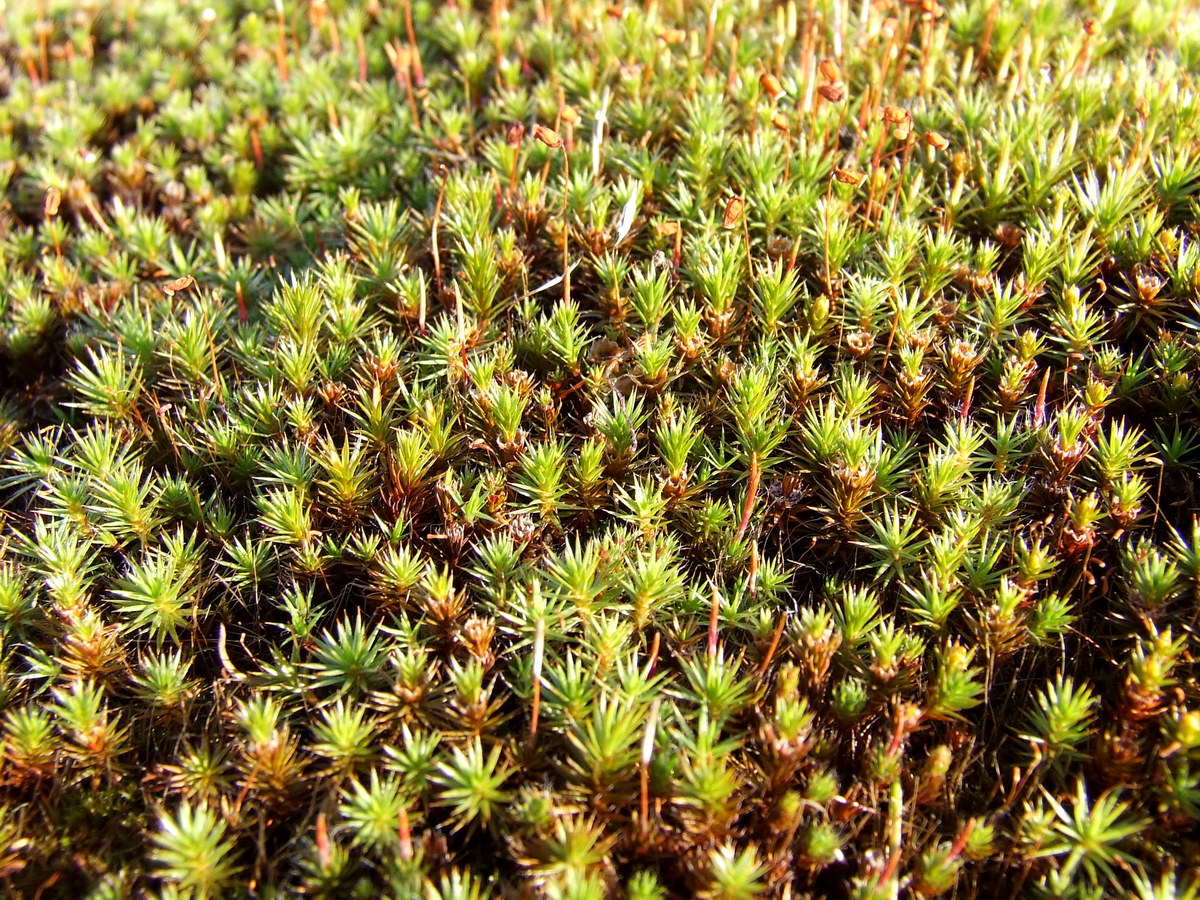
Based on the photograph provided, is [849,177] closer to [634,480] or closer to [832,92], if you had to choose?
[832,92]

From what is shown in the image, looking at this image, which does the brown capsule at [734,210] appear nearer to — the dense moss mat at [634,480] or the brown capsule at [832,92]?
the dense moss mat at [634,480]

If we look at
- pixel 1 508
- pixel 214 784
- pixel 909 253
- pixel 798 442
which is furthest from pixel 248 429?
pixel 909 253

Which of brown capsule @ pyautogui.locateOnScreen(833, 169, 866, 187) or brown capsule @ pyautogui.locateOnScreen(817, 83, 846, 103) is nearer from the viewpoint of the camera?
brown capsule @ pyautogui.locateOnScreen(833, 169, 866, 187)

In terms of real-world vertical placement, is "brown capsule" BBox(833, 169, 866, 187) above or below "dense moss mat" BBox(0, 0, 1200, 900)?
above

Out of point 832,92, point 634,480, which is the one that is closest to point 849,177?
point 832,92

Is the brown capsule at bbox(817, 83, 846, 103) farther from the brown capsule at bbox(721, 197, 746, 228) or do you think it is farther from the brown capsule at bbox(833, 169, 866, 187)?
the brown capsule at bbox(721, 197, 746, 228)

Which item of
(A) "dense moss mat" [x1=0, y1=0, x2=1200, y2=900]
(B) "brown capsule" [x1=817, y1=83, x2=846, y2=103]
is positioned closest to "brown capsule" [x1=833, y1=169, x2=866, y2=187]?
(A) "dense moss mat" [x1=0, y1=0, x2=1200, y2=900]

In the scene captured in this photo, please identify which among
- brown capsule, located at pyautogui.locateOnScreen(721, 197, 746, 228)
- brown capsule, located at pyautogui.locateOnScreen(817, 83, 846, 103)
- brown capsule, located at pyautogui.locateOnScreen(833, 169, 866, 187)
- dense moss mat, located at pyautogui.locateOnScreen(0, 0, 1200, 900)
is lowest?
dense moss mat, located at pyautogui.locateOnScreen(0, 0, 1200, 900)

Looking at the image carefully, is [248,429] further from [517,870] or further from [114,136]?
[114,136]
